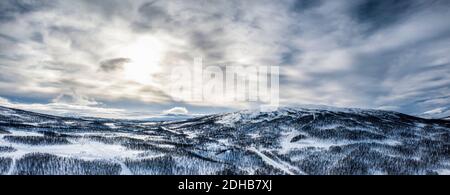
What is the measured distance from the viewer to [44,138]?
380ft

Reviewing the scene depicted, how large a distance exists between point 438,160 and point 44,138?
13927cm
